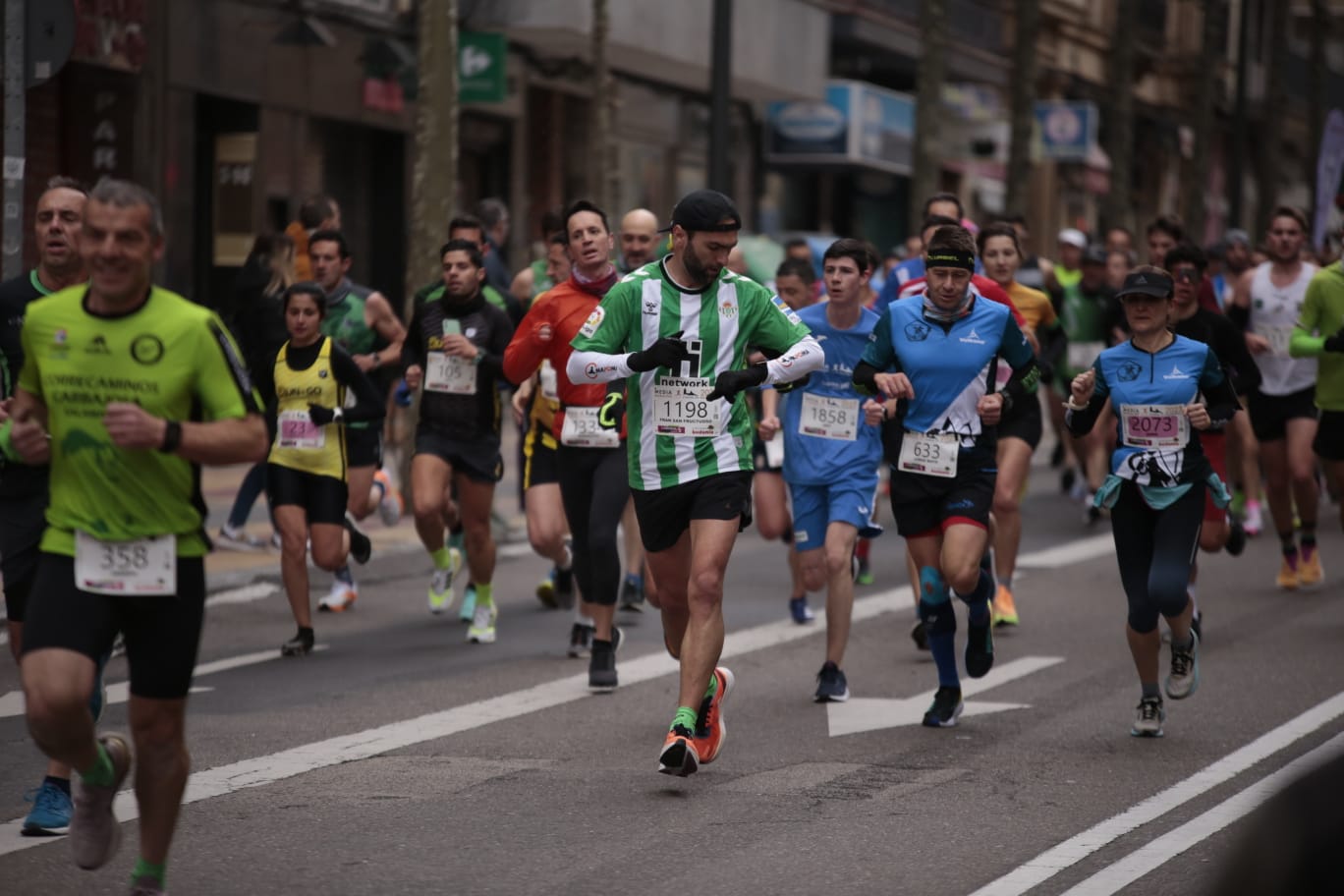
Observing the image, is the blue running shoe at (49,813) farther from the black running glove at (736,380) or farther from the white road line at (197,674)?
the black running glove at (736,380)

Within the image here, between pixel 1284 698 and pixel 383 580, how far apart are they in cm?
602

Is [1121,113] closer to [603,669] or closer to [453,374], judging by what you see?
[453,374]

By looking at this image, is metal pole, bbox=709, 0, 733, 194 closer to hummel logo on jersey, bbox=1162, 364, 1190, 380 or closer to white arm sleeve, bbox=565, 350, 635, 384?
hummel logo on jersey, bbox=1162, 364, 1190, 380

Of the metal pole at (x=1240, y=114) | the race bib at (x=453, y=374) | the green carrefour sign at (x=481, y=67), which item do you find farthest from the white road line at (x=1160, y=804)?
the metal pole at (x=1240, y=114)

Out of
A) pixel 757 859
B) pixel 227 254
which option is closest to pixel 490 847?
pixel 757 859

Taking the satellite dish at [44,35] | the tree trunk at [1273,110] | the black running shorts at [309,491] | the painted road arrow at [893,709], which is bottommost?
the painted road arrow at [893,709]

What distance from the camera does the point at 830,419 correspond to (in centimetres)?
1048

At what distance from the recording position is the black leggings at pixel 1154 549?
346 inches

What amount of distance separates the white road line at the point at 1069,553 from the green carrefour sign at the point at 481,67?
9992 millimetres

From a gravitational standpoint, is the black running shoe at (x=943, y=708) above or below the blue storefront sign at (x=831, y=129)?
below

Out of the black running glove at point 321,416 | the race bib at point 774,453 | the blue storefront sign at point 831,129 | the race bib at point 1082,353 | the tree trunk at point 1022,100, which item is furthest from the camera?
the blue storefront sign at point 831,129

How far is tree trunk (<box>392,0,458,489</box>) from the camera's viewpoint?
55.1 feet

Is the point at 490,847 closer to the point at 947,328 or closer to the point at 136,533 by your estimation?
the point at 136,533

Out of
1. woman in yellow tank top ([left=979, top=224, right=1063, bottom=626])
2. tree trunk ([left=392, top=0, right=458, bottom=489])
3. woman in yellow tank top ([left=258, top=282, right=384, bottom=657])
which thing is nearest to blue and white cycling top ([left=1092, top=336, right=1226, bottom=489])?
woman in yellow tank top ([left=979, top=224, right=1063, bottom=626])
